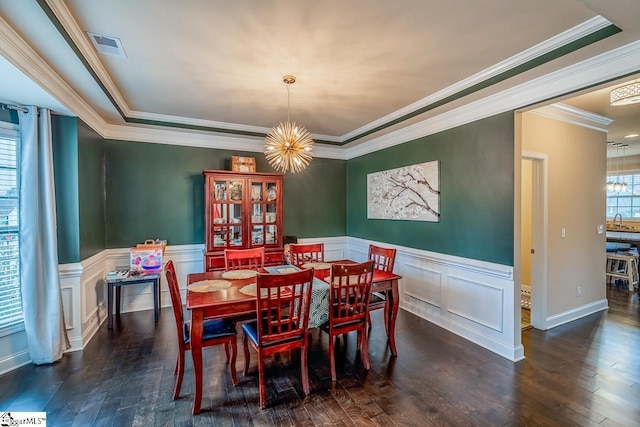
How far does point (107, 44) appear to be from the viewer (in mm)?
2199

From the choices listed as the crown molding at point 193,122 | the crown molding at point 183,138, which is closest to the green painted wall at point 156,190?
the crown molding at point 183,138

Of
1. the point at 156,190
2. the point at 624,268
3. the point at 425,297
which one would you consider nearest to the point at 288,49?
the point at 156,190

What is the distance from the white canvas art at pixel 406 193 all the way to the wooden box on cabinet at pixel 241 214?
157cm

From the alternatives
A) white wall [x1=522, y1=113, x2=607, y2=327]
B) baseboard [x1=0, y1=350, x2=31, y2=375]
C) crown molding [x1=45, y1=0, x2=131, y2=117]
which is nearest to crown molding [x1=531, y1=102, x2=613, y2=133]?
white wall [x1=522, y1=113, x2=607, y2=327]

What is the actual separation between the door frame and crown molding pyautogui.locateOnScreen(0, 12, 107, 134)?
186 inches

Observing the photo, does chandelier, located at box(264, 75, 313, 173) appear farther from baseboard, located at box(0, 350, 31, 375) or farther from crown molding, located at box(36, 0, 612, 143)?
baseboard, located at box(0, 350, 31, 375)

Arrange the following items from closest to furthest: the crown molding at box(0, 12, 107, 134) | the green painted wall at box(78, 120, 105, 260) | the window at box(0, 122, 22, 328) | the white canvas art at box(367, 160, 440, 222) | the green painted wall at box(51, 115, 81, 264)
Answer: the crown molding at box(0, 12, 107, 134)
the window at box(0, 122, 22, 328)
the green painted wall at box(51, 115, 81, 264)
the green painted wall at box(78, 120, 105, 260)
the white canvas art at box(367, 160, 440, 222)

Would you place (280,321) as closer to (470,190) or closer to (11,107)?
(470,190)

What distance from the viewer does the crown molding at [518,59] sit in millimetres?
1937

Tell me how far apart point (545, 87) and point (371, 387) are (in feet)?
9.70

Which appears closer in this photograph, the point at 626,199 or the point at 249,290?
the point at 249,290

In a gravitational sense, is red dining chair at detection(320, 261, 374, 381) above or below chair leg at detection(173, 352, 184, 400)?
above

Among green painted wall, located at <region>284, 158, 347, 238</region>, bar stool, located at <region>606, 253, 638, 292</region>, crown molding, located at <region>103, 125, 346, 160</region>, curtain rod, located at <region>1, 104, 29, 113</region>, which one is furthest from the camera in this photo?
green painted wall, located at <region>284, 158, 347, 238</region>

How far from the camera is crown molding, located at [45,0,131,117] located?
1.74m
